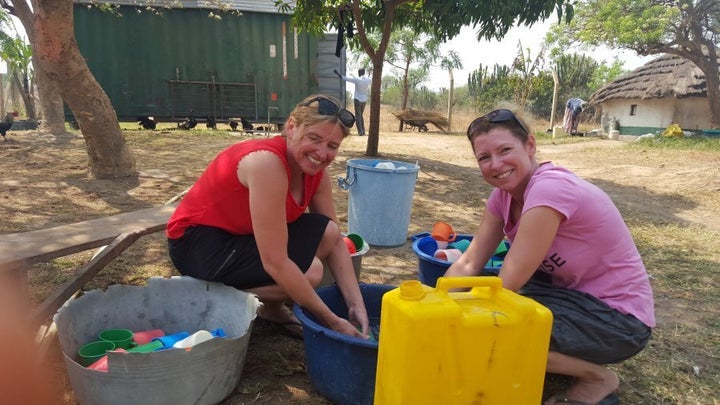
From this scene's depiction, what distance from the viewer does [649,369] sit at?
2.18 meters

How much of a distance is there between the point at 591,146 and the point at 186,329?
12762mm

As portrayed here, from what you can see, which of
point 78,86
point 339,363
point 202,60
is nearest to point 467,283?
point 339,363

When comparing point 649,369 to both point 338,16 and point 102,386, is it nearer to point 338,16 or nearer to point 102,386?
A: point 102,386

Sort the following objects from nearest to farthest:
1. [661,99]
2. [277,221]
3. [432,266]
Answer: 1. [277,221]
2. [432,266]
3. [661,99]

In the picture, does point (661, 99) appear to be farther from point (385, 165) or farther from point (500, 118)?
point (500, 118)

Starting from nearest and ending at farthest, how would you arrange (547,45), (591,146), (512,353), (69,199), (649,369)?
(512,353) < (649,369) < (69,199) < (591,146) < (547,45)

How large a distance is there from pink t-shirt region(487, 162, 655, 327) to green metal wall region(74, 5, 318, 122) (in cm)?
1070

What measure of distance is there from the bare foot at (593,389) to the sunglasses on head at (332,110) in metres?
1.27

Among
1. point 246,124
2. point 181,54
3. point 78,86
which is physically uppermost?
point 181,54

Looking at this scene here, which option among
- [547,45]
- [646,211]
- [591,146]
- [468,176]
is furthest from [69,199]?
[547,45]

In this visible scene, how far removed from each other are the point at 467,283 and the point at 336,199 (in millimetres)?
4168

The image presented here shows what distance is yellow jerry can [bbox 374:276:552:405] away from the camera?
47.1 inches

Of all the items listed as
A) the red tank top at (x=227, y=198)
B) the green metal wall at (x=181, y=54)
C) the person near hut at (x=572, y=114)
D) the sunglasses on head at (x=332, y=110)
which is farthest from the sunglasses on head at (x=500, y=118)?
the person near hut at (x=572, y=114)

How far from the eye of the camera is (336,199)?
5.41m
